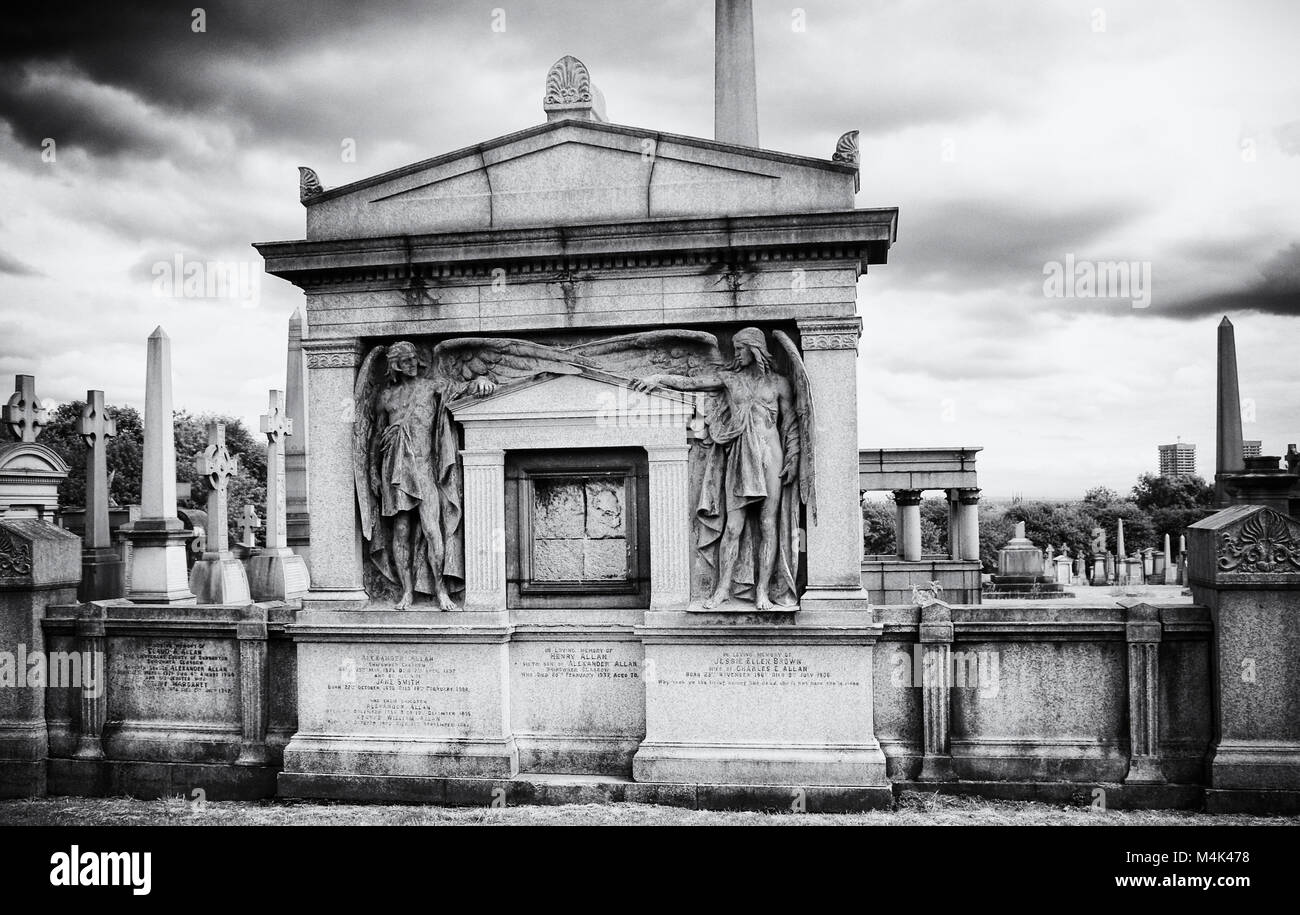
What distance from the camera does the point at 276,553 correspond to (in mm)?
16250

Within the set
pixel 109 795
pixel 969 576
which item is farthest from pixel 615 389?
pixel 969 576

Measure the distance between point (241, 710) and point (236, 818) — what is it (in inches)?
47.7

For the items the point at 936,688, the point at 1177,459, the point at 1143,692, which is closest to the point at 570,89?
the point at 936,688

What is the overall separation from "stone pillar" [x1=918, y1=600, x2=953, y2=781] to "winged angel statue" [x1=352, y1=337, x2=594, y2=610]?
3.59m

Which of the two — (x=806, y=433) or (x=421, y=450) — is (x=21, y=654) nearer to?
(x=421, y=450)

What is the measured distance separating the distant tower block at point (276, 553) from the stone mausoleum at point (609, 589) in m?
7.10

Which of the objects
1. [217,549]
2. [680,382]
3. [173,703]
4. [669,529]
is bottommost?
[173,703]

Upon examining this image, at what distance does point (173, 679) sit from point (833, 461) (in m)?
6.31

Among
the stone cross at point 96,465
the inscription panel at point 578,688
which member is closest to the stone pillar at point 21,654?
the inscription panel at point 578,688

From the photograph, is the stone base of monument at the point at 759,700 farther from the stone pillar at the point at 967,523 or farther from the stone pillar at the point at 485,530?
the stone pillar at the point at 967,523

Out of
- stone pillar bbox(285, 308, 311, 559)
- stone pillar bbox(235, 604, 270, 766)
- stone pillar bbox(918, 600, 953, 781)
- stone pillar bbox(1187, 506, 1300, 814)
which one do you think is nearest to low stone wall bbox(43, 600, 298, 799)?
stone pillar bbox(235, 604, 270, 766)

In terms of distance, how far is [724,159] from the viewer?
805cm

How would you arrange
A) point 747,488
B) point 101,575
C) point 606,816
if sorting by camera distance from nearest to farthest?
point 606,816 < point 747,488 < point 101,575

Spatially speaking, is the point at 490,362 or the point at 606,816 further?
the point at 490,362
